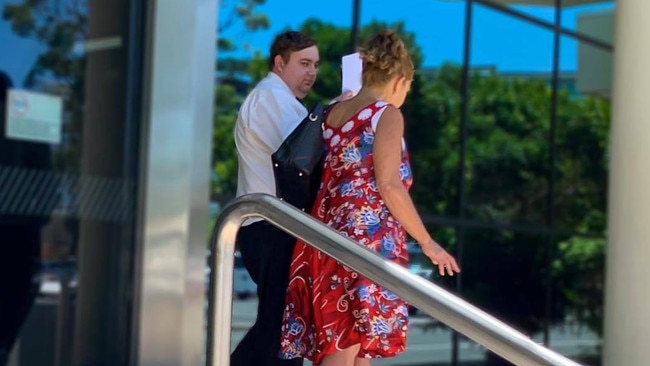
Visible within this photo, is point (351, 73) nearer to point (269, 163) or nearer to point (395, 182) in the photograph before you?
point (269, 163)

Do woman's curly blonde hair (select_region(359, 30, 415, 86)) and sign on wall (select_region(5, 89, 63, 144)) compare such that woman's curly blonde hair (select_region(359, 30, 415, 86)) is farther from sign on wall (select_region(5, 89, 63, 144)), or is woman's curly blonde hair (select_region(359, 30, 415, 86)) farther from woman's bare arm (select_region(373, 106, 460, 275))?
sign on wall (select_region(5, 89, 63, 144))

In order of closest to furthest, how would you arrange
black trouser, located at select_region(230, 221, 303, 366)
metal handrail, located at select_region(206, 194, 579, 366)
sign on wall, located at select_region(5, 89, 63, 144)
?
1. metal handrail, located at select_region(206, 194, 579, 366)
2. black trouser, located at select_region(230, 221, 303, 366)
3. sign on wall, located at select_region(5, 89, 63, 144)

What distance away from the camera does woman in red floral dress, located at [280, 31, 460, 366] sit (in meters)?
3.61

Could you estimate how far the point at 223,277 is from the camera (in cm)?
308

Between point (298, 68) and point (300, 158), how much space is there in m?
0.40

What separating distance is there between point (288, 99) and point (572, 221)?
840 centimetres

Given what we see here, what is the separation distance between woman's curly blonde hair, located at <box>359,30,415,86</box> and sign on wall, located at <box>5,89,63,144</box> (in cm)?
333

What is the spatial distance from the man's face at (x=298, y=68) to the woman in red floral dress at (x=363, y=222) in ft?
0.60

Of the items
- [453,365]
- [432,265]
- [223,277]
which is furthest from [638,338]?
[453,365]

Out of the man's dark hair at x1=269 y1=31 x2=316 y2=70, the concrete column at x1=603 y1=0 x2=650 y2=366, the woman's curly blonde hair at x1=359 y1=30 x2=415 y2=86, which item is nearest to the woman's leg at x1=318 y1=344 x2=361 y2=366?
the woman's curly blonde hair at x1=359 y1=30 x2=415 y2=86

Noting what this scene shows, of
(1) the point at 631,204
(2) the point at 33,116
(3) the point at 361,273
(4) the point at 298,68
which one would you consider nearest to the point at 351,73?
(4) the point at 298,68

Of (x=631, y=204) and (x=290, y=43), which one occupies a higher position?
(x=290, y=43)

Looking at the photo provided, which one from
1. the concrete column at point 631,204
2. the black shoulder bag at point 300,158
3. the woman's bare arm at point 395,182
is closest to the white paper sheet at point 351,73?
the black shoulder bag at point 300,158

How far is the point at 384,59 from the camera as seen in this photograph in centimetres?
365
